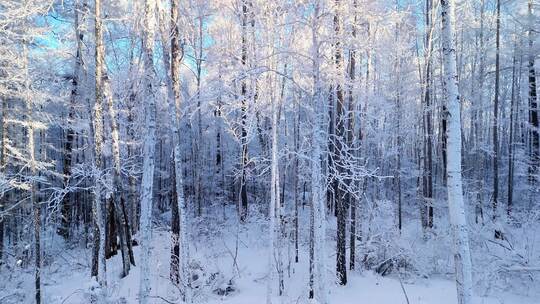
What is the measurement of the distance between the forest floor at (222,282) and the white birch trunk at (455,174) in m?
3.37

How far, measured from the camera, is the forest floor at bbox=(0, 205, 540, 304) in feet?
32.3

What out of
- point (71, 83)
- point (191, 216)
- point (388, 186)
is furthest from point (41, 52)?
point (388, 186)

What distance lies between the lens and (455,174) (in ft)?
19.1

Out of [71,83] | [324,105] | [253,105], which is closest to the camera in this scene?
[324,105]

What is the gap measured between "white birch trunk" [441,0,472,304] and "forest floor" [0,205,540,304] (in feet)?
11.1

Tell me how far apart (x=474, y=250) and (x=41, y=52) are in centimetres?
1723

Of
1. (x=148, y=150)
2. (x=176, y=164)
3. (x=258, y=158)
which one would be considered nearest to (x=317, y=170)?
(x=148, y=150)

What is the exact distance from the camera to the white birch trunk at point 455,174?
5617 mm

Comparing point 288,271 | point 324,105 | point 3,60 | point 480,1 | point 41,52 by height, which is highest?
point 480,1

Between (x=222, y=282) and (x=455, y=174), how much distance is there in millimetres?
7599

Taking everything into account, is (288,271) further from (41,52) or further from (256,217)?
(41,52)

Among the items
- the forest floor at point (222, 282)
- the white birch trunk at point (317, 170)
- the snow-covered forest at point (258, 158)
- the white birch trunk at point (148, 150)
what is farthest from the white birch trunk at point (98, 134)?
the white birch trunk at point (317, 170)

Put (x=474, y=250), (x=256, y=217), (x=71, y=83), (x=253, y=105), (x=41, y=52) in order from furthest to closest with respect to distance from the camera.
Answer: (x=256, y=217) < (x=71, y=83) < (x=41, y=52) < (x=474, y=250) < (x=253, y=105)

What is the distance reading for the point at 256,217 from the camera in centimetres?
1861
